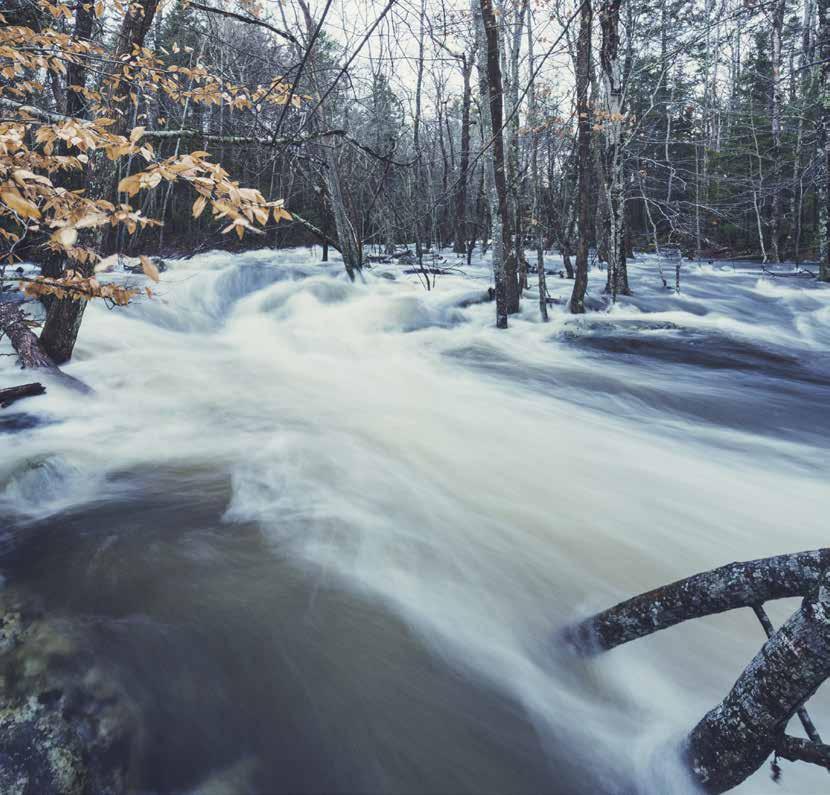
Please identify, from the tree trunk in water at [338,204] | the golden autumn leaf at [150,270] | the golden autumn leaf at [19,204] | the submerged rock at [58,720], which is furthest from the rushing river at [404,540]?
the tree trunk in water at [338,204]

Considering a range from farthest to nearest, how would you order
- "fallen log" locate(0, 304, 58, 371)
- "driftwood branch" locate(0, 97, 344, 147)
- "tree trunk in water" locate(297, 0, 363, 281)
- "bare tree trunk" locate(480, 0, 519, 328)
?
"tree trunk in water" locate(297, 0, 363, 281) < "bare tree trunk" locate(480, 0, 519, 328) < "fallen log" locate(0, 304, 58, 371) < "driftwood branch" locate(0, 97, 344, 147)

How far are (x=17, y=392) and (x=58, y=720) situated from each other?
4030 mm

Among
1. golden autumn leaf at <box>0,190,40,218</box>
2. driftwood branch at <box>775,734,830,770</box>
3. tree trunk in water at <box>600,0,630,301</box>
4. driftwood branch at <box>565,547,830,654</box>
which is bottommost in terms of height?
driftwood branch at <box>775,734,830,770</box>

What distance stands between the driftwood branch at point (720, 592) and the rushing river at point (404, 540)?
0.46 meters

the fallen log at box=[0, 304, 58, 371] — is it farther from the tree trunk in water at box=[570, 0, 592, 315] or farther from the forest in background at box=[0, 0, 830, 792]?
the tree trunk in water at box=[570, 0, 592, 315]

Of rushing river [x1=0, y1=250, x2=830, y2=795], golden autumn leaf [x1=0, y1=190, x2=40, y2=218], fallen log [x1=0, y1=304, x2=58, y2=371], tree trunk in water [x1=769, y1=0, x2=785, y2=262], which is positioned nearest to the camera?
golden autumn leaf [x1=0, y1=190, x2=40, y2=218]

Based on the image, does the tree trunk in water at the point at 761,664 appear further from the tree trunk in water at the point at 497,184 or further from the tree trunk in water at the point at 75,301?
the tree trunk in water at the point at 497,184

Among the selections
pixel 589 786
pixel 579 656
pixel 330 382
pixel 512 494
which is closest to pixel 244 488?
pixel 512 494

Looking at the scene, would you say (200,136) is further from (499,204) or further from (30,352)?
(499,204)

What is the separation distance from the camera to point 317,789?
1.67 metres

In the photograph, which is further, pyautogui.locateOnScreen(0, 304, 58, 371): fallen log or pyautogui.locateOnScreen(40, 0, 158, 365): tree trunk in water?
pyautogui.locateOnScreen(0, 304, 58, 371): fallen log

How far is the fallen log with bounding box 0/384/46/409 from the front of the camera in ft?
15.0

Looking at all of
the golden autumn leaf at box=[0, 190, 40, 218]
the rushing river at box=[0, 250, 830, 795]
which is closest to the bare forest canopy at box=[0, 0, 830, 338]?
the golden autumn leaf at box=[0, 190, 40, 218]

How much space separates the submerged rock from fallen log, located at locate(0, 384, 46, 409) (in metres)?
3.29
